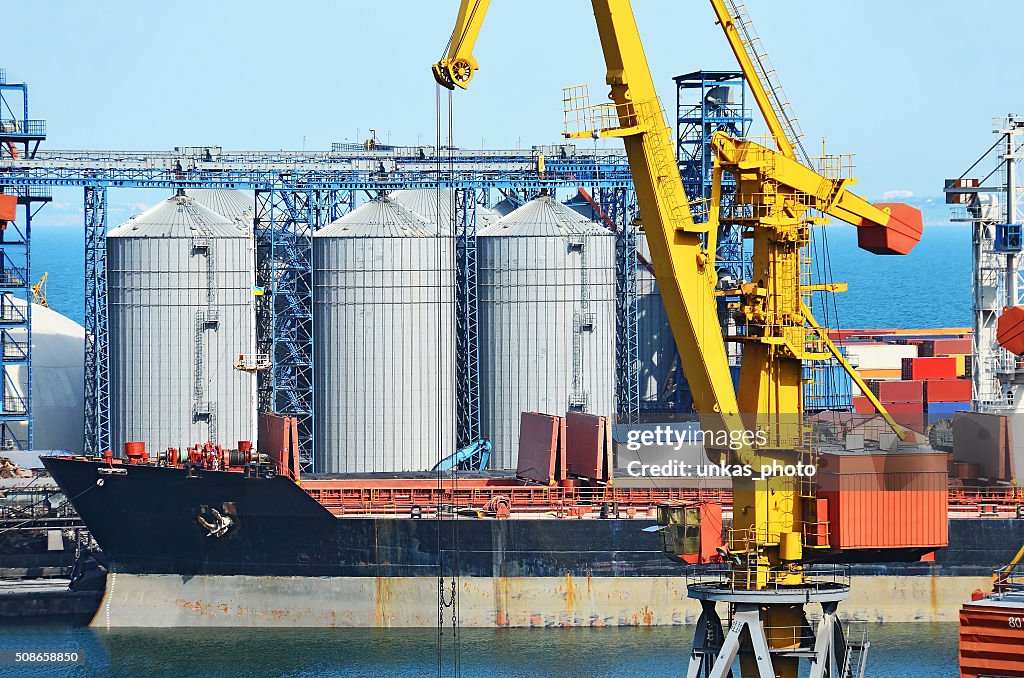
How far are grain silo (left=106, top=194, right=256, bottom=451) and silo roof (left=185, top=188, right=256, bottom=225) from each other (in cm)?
387

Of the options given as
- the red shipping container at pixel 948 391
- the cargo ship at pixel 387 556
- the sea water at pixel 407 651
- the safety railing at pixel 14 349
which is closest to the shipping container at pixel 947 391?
the red shipping container at pixel 948 391

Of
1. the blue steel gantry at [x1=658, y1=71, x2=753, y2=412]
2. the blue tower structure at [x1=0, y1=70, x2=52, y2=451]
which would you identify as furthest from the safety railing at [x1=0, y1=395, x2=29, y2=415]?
the blue steel gantry at [x1=658, y1=71, x2=753, y2=412]

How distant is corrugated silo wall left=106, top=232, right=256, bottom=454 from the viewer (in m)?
68.4

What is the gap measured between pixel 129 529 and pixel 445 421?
45.7ft

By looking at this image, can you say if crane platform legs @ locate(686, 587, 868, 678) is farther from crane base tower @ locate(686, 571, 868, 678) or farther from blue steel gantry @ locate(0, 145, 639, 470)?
blue steel gantry @ locate(0, 145, 639, 470)

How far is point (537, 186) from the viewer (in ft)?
241

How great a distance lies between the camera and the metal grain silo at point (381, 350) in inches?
2712

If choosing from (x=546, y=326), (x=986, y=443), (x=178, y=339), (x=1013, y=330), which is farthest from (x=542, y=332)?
(x=1013, y=330)

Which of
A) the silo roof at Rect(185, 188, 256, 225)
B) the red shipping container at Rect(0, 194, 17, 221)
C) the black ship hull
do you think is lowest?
the black ship hull

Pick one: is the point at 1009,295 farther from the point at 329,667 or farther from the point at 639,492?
the point at 329,667

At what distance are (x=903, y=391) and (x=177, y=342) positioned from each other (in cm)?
2717

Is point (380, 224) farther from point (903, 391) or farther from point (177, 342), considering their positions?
point (903, 391)

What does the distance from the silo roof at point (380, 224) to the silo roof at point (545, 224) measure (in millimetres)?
2246

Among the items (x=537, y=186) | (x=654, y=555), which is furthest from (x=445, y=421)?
(x=654, y=555)
